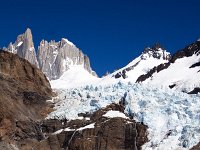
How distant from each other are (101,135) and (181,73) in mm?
88204

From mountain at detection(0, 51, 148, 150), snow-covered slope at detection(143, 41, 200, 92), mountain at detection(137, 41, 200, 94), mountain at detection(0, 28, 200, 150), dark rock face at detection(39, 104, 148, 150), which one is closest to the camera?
mountain at detection(0, 28, 200, 150)

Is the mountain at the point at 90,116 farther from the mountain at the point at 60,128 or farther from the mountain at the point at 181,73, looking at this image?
the mountain at the point at 181,73

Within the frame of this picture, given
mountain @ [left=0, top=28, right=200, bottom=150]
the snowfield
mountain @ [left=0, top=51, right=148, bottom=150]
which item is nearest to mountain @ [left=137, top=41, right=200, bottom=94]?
the snowfield

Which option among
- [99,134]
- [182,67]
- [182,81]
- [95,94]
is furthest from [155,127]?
[182,67]

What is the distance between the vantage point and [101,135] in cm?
8819

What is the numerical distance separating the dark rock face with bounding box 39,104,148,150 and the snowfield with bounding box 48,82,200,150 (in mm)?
1684

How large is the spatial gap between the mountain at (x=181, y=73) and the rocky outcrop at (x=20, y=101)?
5258cm

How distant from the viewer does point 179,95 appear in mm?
98812

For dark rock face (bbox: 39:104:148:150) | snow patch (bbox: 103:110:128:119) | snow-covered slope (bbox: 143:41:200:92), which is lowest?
dark rock face (bbox: 39:104:148:150)

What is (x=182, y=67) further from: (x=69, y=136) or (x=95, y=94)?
(x=69, y=136)

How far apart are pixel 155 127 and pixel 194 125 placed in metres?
6.83

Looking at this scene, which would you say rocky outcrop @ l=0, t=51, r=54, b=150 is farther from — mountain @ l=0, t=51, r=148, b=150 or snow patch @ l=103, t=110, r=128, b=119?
snow patch @ l=103, t=110, r=128, b=119

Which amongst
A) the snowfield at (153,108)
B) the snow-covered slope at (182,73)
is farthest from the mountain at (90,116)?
the snow-covered slope at (182,73)

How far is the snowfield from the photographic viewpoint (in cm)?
8431
